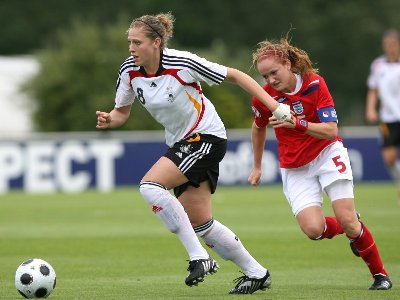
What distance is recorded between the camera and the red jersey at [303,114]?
29.6ft

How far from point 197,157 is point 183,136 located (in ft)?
0.78

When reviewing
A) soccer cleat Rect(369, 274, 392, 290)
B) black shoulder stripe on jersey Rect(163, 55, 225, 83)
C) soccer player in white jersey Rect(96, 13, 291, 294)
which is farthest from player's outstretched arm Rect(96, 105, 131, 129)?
soccer cleat Rect(369, 274, 392, 290)

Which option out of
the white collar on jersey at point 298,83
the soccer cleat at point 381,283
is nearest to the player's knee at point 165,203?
→ the white collar on jersey at point 298,83

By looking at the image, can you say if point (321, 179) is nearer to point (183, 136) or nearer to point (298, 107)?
point (298, 107)

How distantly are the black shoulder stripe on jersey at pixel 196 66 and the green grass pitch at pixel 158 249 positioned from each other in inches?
66.0

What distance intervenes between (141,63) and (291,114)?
1261 millimetres

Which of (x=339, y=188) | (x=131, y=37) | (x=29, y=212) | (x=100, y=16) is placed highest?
(x=100, y=16)

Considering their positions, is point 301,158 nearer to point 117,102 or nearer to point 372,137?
point 117,102

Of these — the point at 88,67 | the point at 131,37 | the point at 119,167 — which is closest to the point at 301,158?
the point at 131,37

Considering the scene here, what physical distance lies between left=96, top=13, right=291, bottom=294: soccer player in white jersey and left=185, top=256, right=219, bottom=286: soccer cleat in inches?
3.9

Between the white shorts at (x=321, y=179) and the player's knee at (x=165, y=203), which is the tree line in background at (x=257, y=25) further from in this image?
the player's knee at (x=165, y=203)

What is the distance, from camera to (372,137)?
1051 inches

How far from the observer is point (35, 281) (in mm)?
8367

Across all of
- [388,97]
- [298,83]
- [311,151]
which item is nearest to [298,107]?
[298,83]
